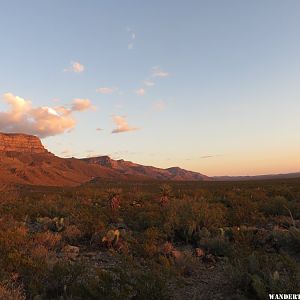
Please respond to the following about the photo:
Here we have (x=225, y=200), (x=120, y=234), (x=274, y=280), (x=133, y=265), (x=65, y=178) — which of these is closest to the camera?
(x=274, y=280)

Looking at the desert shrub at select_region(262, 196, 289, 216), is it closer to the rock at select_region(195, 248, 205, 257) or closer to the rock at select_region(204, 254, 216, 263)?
the rock at select_region(195, 248, 205, 257)

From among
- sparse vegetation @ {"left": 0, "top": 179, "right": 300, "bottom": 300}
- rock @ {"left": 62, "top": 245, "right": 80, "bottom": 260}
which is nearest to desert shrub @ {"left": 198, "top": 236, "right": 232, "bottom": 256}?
sparse vegetation @ {"left": 0, "top": 179, "right": 300, "bottom": 300}

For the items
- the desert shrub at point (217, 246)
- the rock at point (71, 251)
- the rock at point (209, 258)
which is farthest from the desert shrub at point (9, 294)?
the desert shrub at point (217, 246)

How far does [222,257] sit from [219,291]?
232cm

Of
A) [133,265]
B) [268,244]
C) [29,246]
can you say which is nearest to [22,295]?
[133,265]

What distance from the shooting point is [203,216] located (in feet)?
41.5

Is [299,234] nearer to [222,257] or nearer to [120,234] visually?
[222,257]

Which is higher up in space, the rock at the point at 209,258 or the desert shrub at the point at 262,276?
the desert shrub at the point at 262,276

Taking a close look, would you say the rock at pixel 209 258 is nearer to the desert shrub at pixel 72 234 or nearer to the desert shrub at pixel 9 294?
the desert shrub at pixel 72 234

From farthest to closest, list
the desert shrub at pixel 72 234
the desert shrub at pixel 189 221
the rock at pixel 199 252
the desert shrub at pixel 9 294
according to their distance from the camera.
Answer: the desert shrub at pixel 189 221 < the desert shrub at pixel 72 234 < the rock at pixel 199 252 < the desert shrub at pixel 9 294

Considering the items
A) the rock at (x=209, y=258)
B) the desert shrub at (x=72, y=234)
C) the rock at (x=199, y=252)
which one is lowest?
the rock at (x=209, y=258)

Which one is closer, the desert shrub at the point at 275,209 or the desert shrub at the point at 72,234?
the desert shrub at the point at 72,234

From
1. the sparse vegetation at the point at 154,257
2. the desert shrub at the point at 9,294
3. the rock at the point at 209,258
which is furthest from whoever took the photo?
the rock at the point at 209,258

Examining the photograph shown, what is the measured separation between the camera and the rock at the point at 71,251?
9.11 metres
